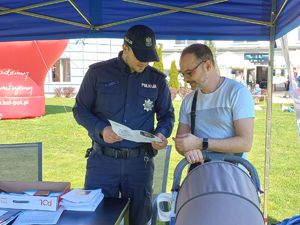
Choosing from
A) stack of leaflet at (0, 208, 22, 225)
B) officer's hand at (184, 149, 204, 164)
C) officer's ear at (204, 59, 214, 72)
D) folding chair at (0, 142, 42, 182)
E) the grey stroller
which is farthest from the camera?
folding chair at (0, 142, 42, 182)

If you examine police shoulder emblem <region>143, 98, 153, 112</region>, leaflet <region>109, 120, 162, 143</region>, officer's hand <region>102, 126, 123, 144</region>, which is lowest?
officer's hand <region>102, 126, 123, 144</region>

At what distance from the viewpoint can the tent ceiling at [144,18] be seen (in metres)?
2.98

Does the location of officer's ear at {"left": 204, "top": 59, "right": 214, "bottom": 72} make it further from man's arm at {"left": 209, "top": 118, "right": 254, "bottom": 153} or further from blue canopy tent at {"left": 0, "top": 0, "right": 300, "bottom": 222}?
blue canopy tent at {"left": 0, "top": 0, "right": 300, "bottom": 222}

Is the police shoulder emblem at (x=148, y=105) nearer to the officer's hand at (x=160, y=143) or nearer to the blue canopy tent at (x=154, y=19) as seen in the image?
the officer's hand at (x=160, y=143)

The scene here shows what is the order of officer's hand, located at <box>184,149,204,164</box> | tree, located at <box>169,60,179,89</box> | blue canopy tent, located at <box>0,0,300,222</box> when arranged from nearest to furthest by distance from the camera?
officer's hand, located at <box>184,149,204,164</box>
blue canopy tent, located at <box>0,0,300,222</box>
tree, located at <box>169,60,179,89</box>

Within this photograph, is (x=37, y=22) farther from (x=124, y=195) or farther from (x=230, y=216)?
(x=230, y=216)

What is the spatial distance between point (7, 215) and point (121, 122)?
0.93m

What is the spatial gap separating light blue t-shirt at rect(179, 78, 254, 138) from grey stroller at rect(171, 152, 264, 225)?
61cm

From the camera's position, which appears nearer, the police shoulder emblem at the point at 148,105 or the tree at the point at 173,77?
the police shoulder emblem at the point at 148,105

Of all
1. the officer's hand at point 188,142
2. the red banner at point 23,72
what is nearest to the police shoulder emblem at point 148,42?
the officer's hand at point 188,142

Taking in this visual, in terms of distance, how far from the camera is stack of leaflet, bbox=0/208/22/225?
1.74m

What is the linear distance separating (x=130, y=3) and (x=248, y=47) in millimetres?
24333

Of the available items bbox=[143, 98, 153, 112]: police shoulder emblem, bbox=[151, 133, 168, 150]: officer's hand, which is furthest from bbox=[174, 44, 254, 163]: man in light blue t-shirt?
bbox=[143, 98, 153, 112]: police shoulder emblem

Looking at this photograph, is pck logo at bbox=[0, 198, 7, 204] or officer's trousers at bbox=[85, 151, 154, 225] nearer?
pck logo at bbox=[0, 198, 7, 204]
